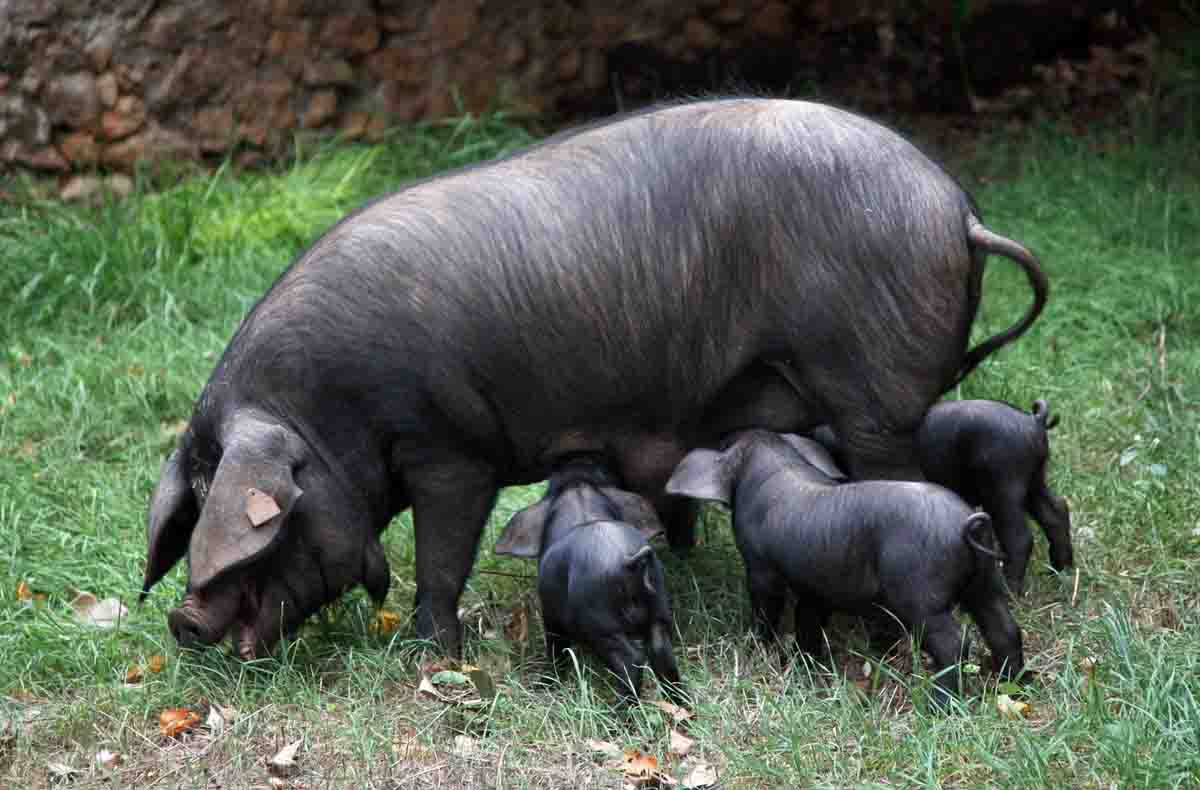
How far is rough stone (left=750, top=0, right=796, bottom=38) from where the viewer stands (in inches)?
399

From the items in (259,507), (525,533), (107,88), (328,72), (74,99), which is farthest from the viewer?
(328,72)

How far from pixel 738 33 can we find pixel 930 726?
6584 millimetres

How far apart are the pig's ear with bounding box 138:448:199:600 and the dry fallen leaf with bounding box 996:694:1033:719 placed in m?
2.26

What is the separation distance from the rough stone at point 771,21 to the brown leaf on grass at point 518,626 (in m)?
5.68

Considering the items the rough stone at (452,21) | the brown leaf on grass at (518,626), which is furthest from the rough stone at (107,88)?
the brown leaf on grass at (518,626)

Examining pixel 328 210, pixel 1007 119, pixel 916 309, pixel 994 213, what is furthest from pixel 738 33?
pixel 916 309

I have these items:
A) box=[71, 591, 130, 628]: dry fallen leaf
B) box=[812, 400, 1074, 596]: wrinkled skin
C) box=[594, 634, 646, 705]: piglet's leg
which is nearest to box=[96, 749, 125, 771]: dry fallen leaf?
box=[71, 591, 130, 628]: dry fallen leaf

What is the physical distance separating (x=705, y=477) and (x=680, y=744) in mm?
865

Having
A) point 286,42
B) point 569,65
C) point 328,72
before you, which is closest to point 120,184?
point 286,42

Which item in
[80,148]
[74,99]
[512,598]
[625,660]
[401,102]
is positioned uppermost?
[74,99]

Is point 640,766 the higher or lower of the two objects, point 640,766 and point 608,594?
the lower

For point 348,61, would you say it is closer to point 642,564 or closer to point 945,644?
point 642,564

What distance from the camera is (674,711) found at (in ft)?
14.4

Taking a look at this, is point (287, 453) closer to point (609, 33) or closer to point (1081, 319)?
point (1081, 319)
